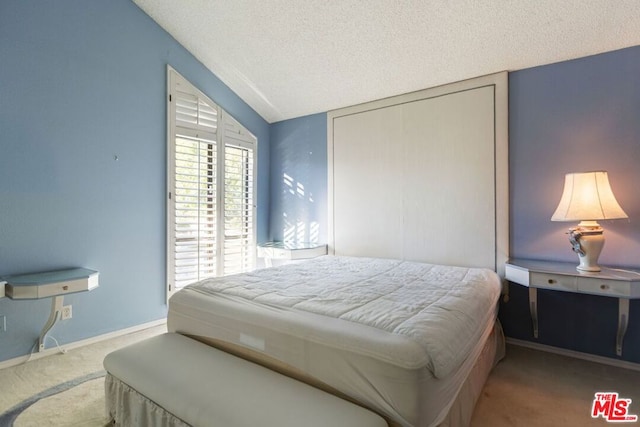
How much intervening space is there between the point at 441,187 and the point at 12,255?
3.60m

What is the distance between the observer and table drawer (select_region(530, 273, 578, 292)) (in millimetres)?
2082

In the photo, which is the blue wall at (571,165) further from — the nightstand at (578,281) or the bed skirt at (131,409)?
the bed skirt at (131,409)

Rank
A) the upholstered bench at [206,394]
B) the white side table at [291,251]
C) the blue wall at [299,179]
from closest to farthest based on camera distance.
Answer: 1. the upholstered bench at [206,394]
2. the white side table at [291,251]
3. the blue wall at [299,179]

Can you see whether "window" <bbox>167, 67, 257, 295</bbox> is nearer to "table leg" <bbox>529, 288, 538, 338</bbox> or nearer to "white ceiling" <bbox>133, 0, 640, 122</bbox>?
"white ceiling" <bbox>133, 0, 640, 122</bbox>

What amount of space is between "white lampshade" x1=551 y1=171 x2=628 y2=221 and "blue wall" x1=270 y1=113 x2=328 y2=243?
241 cm

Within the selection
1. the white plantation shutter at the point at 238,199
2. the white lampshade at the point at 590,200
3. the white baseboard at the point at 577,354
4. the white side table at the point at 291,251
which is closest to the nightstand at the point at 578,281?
the white baseboard at the point at 577,354

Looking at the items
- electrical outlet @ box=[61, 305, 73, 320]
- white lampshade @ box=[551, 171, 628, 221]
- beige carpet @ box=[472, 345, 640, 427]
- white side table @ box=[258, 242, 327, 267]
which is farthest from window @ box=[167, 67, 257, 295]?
white lampshade @ box=[551, 171, 628, 221]

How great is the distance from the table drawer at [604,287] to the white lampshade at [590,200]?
417 mm

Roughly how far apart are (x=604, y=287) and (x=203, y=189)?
3500 mm

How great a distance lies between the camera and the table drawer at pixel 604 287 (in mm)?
1932

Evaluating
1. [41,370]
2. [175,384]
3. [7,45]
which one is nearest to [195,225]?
[41,370]

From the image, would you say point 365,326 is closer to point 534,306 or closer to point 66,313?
point 534,306

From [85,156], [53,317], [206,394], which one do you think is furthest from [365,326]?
[85,156]

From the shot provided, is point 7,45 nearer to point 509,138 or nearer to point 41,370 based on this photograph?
point 41,370
